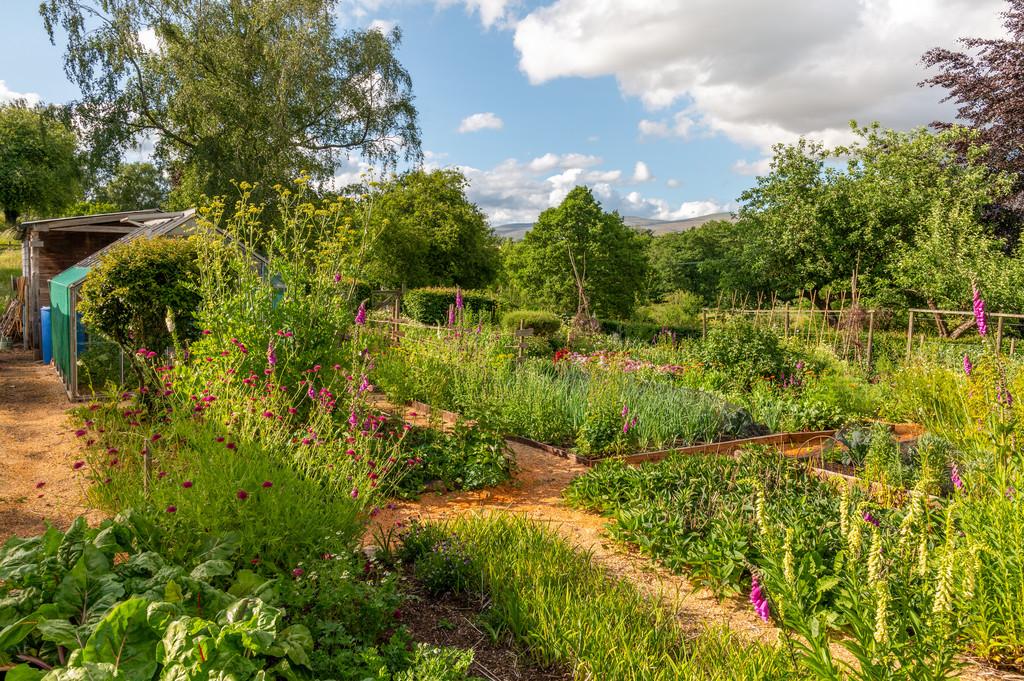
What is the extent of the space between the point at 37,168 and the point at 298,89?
39.5 feet

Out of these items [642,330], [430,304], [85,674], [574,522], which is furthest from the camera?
[642,330]

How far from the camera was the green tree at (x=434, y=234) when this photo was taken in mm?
24078

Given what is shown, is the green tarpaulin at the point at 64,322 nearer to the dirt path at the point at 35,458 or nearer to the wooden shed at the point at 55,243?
the dirt path at the point at 35,458

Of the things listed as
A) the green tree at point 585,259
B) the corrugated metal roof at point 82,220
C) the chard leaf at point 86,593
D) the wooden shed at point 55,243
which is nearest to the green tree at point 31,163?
the wooden shed at point 55,243

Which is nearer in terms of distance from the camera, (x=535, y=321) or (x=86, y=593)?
(x=86, y=593)

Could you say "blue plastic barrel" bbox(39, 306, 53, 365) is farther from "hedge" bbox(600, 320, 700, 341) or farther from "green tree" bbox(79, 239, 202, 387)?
"hedge" bbox(600, 320, 700, 341)

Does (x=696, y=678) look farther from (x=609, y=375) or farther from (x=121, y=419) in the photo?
(x=609, y=375)

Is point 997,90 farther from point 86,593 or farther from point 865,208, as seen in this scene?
point 86,593

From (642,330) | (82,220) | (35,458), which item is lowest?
(35,458)

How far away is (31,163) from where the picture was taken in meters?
23.5

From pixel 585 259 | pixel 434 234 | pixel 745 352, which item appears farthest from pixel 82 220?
pixel 585 259

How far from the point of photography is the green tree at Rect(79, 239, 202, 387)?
757cm

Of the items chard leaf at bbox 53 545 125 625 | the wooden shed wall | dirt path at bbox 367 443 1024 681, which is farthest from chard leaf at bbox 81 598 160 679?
the wooden shed wall

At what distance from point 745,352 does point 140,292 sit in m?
8.18
